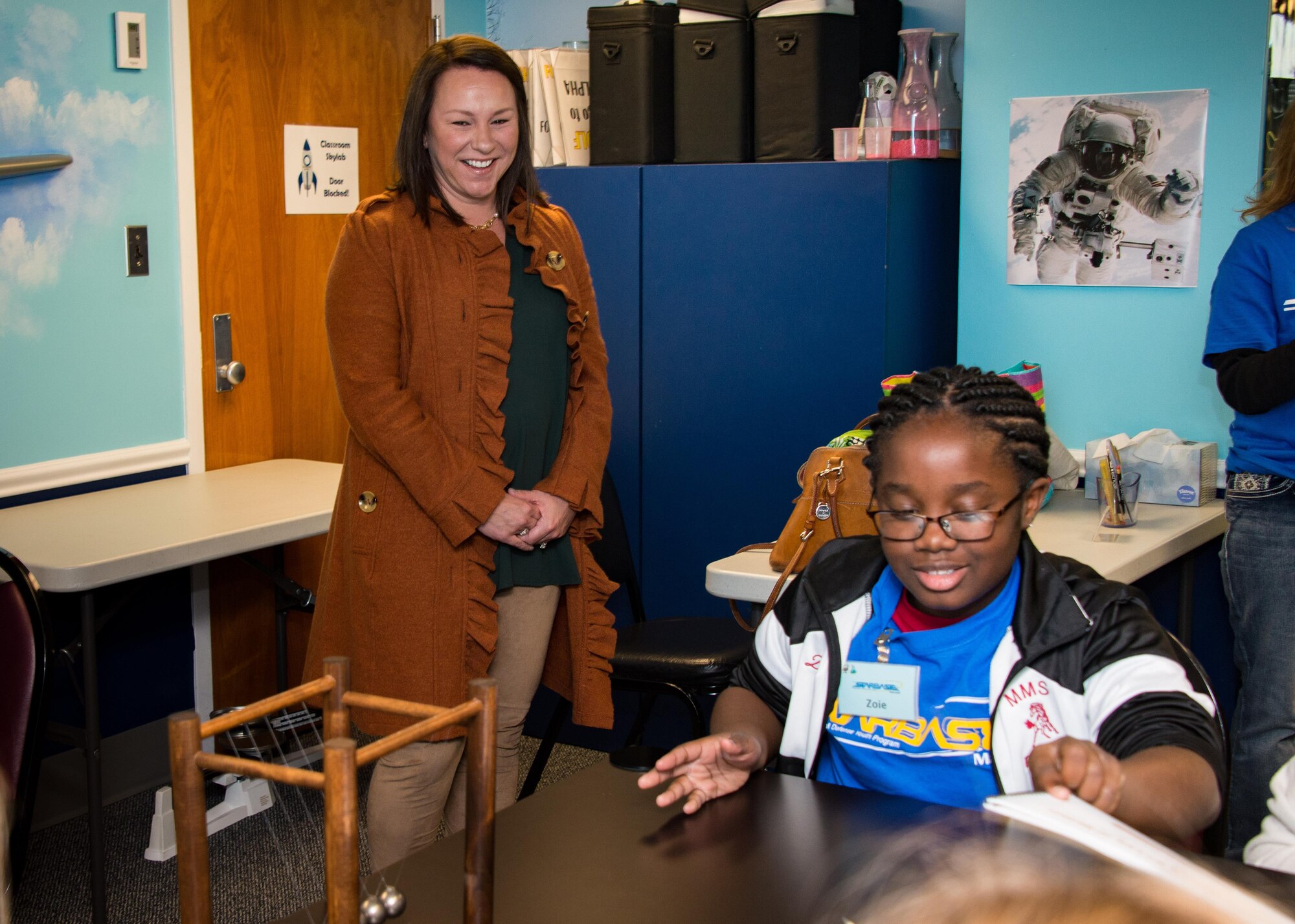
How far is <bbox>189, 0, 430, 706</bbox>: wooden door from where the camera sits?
3.50 metres

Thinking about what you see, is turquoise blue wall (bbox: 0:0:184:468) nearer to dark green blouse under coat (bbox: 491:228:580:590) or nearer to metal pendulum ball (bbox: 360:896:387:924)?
dark green blouse under coat (bbox: 491:228:580:590)

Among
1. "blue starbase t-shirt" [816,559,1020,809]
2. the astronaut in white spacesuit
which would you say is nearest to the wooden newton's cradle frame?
"blue starbase t-shirt" [816,559,1020,809]

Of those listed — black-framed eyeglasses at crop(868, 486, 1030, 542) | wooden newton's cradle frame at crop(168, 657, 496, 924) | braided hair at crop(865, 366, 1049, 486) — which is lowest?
wooden newton's cradle frame at crop(168, 657, 496, 924)

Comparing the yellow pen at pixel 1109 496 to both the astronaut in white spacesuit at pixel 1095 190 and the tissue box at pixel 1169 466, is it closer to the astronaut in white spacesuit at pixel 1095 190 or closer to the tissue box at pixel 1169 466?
the tissue box at pixel 1169 466

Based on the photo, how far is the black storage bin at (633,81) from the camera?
11.2 ft

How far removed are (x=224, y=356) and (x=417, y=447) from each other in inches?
64.0

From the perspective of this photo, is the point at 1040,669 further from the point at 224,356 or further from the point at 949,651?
the point at 224,356

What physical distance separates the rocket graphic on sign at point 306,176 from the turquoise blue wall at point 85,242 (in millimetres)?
439

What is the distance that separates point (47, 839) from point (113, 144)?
67.5 inches

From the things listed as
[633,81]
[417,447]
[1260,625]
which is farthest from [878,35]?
[417,447]

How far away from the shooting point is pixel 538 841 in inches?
A: 47.4

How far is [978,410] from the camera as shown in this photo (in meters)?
1.54

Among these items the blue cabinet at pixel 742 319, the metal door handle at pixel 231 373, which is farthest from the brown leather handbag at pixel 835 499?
the metal door handle at pixel 231 373

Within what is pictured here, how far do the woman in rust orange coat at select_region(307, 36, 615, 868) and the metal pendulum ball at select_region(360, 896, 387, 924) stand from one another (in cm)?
126
